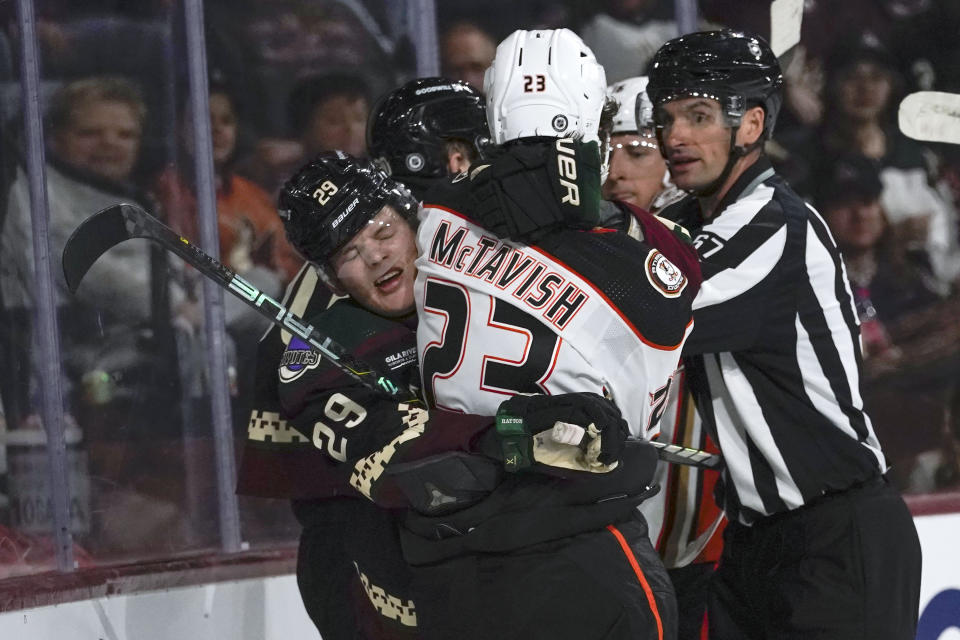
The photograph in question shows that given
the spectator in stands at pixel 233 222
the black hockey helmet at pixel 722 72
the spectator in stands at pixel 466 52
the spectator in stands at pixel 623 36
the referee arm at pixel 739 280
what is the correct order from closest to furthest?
the referee arm at pixel 739 280 < the black hockey helmet at pixel 722 72 < the spectator in stands at pixel 233 222 < the spectator in stands at pixel 466 52 < the spectator in stands at pixel 623 36

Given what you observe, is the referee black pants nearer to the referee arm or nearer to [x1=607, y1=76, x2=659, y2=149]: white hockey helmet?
the referee arm

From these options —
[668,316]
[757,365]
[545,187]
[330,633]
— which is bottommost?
[330,633]

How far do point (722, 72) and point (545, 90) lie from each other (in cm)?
68

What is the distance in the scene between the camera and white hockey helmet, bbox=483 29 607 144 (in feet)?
5.60

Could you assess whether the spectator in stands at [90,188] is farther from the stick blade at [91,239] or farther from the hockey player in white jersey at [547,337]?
the hockey player in white jersey at [547,337]

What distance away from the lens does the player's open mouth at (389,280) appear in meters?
1.99

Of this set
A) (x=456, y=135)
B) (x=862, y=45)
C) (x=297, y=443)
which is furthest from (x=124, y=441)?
(x=862, y=45)

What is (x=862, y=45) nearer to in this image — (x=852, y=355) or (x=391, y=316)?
(x=852, y=355)

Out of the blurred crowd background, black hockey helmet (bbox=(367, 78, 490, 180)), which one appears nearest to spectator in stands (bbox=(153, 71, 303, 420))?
the blurred crowd background

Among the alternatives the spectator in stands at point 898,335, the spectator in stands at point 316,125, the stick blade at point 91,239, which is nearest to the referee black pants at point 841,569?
the stick blade at point 91,239

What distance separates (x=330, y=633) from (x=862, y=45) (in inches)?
106

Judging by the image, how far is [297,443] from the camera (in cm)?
224

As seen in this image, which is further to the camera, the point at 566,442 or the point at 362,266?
the point at 362,266

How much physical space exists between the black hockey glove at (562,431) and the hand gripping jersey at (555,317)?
59 millimetres
